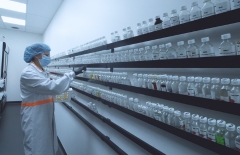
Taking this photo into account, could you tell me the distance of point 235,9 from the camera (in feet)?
1.93

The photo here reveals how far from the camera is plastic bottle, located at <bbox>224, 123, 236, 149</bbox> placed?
64cm

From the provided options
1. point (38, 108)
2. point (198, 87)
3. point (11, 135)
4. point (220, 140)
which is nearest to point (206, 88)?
point (198, 87)

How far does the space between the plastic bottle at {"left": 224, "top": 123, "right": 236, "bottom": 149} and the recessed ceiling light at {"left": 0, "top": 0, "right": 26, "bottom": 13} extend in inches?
196

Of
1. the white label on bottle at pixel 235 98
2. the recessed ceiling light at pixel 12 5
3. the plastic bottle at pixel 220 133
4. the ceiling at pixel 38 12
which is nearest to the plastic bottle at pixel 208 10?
the white label on bottle at pixel 235 98

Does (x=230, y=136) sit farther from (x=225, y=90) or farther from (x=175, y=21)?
(x=175, y=21)

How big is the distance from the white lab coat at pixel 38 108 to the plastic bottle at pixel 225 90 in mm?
1429

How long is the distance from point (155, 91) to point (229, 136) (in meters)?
0.44

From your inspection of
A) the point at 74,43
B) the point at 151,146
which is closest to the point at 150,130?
the point at 151,146

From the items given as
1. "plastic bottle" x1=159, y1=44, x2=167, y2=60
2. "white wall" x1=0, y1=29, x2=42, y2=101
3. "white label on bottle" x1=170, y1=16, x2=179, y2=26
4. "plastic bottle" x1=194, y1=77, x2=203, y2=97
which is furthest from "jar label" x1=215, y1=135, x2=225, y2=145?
"white wall" x1=0, y1=29, x2=42, y2=101

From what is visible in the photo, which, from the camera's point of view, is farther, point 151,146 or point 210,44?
point 151,146

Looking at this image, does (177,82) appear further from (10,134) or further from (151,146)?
(10,134)

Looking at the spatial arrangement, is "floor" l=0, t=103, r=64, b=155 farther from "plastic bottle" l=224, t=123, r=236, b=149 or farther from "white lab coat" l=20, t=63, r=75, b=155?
"plastic bottle" l=224, t=123, r=236, b=149

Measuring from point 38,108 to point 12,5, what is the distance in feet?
12.5

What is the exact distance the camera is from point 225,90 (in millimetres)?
682
